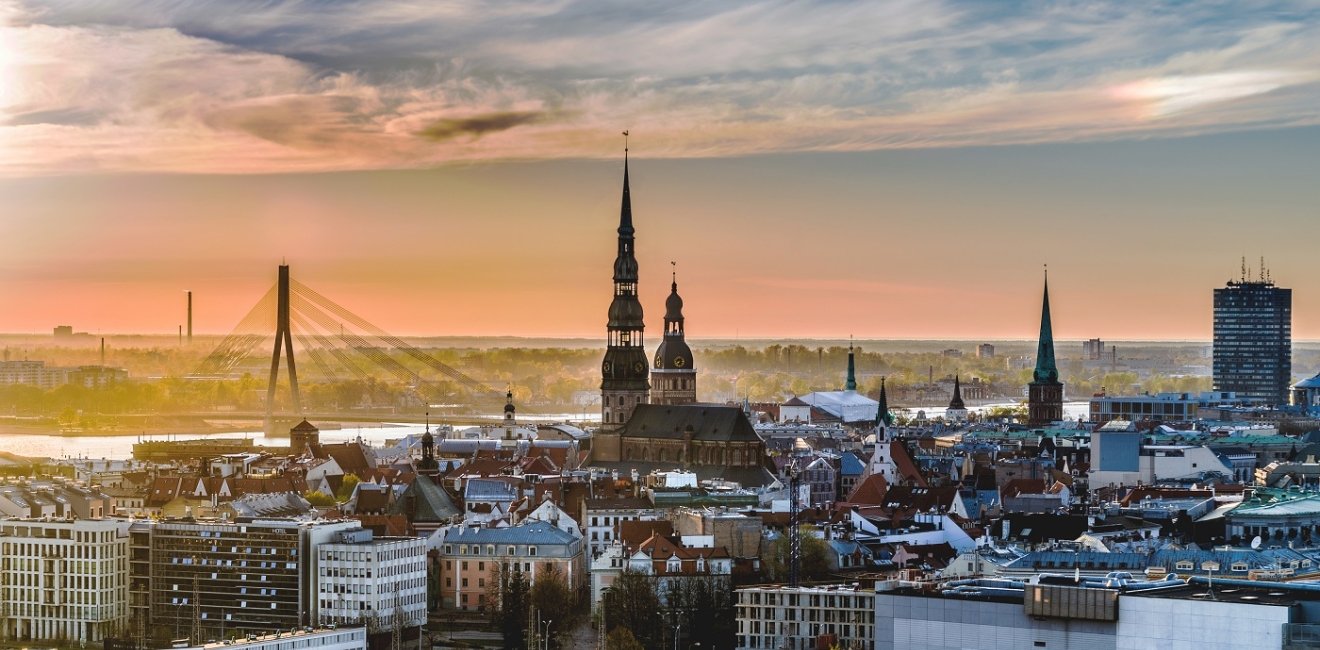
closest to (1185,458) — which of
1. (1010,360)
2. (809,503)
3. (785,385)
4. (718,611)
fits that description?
(809,503)

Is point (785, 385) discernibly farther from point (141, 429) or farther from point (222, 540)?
point (222, 540)

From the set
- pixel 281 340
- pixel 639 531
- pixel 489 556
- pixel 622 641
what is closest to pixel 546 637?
pixel 622 641

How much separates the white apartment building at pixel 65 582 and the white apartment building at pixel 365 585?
325cm

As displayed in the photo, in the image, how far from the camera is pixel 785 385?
150875 mm

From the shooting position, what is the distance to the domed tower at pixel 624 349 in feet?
176

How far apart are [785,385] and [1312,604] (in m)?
128

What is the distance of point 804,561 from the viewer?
35.1m

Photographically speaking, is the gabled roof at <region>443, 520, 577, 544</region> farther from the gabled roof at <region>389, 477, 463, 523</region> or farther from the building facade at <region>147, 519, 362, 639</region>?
the gabled roof at <region>389, 477, 463, 523</region>

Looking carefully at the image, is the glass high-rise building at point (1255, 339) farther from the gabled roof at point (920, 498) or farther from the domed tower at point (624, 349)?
the gabled roof at point (920, 498)

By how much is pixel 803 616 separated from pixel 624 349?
2498 cm

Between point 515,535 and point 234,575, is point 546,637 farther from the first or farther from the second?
point 234,575

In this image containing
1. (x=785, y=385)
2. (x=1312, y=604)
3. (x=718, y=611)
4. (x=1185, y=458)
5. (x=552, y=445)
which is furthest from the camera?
(x=785, y=385)

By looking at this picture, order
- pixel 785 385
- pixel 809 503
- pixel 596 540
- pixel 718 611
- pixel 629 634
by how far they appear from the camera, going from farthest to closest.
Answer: pixel 785 385 < pixel 809 503 < pixel 596 540 < pixel 718 611 < pixel 629 634

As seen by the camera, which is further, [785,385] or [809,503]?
[785,385]
